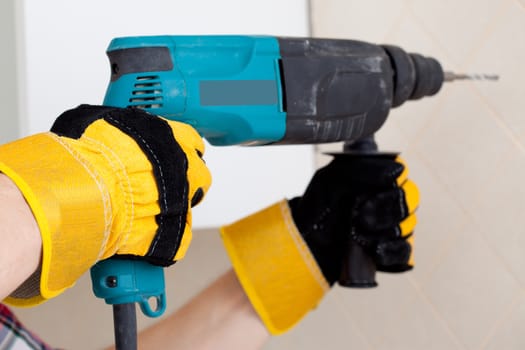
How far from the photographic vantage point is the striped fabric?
3.20 ft

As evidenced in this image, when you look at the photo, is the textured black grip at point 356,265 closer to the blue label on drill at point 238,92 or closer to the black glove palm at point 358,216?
the black glove palm at point 358,216

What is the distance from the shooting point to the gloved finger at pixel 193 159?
0.70 meters

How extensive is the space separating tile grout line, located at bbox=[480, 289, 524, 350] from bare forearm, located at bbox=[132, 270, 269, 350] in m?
0.38

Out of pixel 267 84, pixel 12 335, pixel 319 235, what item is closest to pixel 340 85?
pixel 267 84

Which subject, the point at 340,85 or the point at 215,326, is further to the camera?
the point at 215,326

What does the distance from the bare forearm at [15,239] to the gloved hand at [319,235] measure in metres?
0.52

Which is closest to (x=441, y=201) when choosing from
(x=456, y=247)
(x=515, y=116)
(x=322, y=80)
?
(x=456, y=247)

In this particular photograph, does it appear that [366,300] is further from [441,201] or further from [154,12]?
[154,12]

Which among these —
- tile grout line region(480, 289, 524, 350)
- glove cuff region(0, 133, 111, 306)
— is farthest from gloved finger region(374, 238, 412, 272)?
glove cuff region(0, 133, 111, 306)

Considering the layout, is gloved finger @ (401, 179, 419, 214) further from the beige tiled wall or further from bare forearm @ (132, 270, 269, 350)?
bare forearm @ (132, 270, 269, 350)

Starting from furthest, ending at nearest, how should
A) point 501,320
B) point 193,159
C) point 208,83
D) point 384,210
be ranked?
point 501,320, point 384,210, point 208,83, point 193,159

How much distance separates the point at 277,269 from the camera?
1006 mm

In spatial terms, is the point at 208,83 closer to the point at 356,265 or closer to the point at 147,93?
the point at 147,93

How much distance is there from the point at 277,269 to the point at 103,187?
47 centimetres
